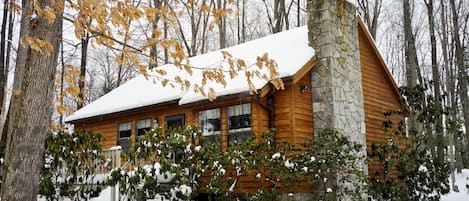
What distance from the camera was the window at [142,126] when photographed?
38.9 ft

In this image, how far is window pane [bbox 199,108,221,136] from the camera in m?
9.73

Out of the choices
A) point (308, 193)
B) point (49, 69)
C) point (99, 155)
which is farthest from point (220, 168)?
point (49, 69)

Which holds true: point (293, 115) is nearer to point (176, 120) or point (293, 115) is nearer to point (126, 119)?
point (176, 120)

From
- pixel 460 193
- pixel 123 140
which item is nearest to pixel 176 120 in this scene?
pixel 123 140

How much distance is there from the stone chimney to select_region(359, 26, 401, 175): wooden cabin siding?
71 centimetres

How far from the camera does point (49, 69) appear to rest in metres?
4.30

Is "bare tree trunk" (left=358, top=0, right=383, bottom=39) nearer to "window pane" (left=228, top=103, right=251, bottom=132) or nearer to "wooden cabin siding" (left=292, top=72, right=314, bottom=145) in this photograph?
"wooden cabin siding" (left=292, top=72, right=314, bottom=145)

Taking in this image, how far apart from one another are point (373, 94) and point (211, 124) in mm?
4680

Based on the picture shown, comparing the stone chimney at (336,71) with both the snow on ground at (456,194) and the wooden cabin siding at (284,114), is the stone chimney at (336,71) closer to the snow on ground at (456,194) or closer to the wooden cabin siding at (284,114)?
the wooden cabin siding at (284,114)

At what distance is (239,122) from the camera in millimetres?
9328

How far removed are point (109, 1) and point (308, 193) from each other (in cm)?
613

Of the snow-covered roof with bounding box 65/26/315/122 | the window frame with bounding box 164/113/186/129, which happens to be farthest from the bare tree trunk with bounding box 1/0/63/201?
the window frame with bounding box 164/113/186/129

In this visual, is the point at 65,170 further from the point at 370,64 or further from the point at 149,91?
the point at 370,64

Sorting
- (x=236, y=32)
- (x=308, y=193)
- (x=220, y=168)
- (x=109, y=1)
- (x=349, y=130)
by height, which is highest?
(x=236, y=32)
